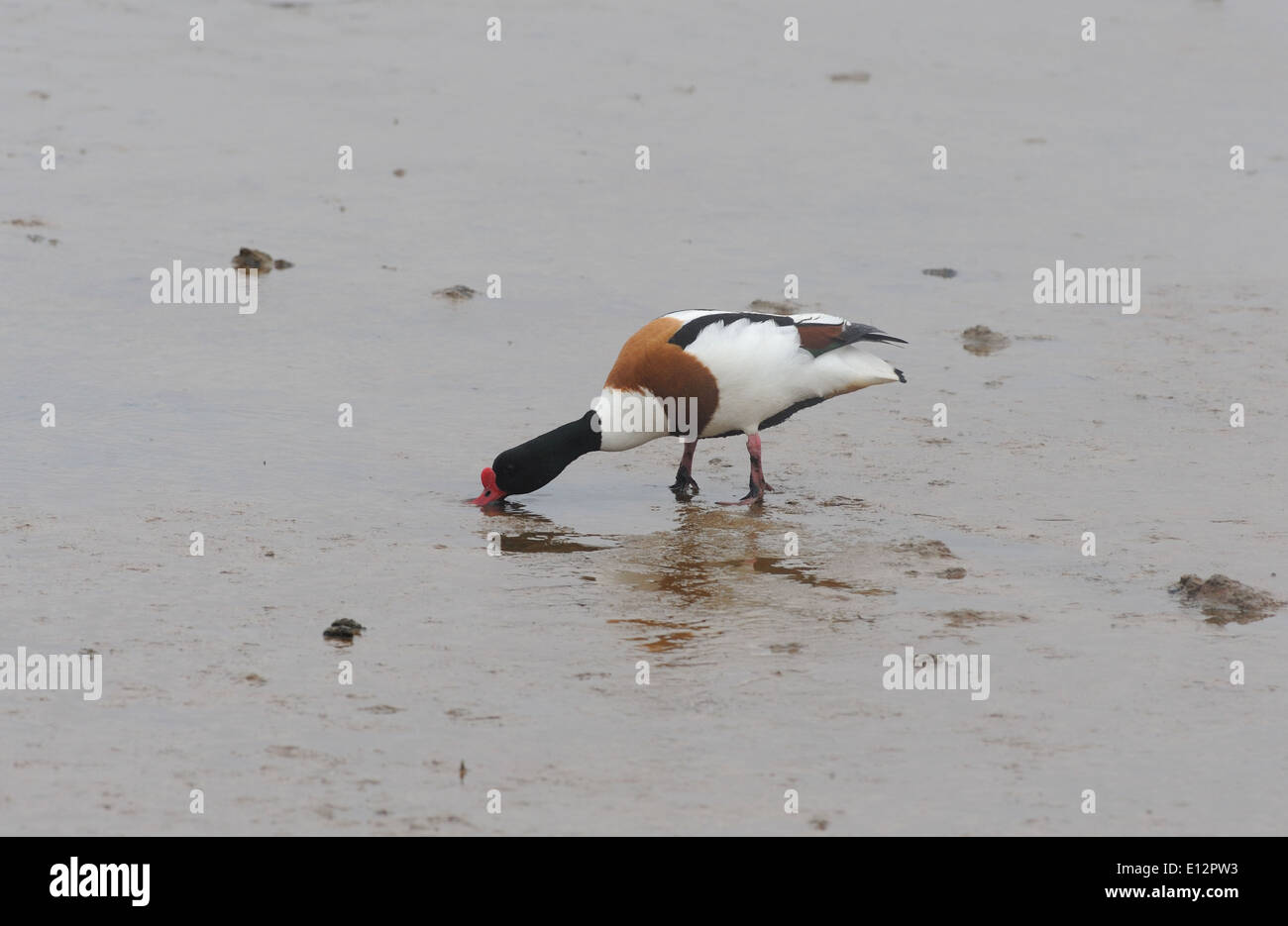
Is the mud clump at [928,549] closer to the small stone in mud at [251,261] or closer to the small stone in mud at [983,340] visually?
the small stone in mud at [983,340]

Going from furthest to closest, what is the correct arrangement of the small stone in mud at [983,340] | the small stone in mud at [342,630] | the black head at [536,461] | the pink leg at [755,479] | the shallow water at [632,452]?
the small stone in mud at [983,340], the pink leg at [755,479], the black head at [536,461], the small stone in mud at [342,630], the shallow water at [632,452]

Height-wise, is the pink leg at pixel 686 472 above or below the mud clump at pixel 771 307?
below

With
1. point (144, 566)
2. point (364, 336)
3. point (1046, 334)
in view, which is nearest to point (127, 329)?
point (364, 336)

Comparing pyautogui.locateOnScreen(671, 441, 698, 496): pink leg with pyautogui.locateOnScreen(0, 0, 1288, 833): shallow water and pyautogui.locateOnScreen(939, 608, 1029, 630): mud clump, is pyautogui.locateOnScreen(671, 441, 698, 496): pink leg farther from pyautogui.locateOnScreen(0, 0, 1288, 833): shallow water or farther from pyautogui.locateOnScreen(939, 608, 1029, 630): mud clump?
pyautogui.locateOnScreen(939, 608, 1029, 630): mud clump

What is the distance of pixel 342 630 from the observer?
6688 mm

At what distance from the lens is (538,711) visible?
6.06 metres

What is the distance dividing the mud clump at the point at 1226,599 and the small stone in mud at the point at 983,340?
389 cm

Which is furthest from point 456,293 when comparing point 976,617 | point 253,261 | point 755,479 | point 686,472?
point 976,617

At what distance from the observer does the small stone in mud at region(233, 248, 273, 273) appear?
11.7m

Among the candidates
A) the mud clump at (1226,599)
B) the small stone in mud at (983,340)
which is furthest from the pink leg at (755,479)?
the small stone in mud at (983,340)

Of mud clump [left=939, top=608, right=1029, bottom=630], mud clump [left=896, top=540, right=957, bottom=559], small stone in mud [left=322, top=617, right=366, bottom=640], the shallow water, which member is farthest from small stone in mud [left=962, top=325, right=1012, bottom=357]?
small stone in mud [left=322, top=617, right=366, bottom=640]

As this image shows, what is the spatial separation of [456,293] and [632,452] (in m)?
2.30

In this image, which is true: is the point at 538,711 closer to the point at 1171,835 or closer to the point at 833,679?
the point at 833,679

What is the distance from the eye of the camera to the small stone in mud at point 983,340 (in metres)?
11.0
